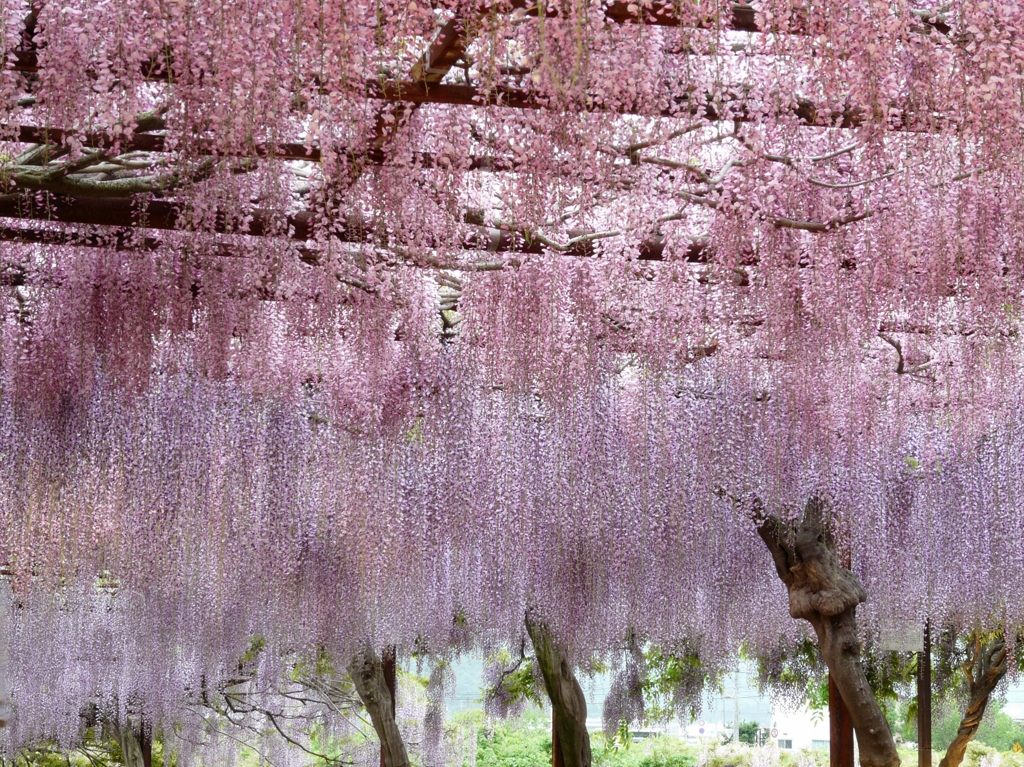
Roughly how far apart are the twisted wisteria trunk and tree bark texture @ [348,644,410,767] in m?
2.99

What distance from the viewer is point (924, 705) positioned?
8.69 meters

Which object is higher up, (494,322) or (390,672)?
(494,322)

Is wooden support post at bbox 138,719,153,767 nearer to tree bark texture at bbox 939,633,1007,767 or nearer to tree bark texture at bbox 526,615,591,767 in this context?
tree bark texture at bbox 526,615,591,767

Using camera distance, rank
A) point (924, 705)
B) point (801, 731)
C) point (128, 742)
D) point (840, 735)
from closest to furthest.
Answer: point (840, 735) < point (924, 705) < point (128, 742) < point (801, 731)

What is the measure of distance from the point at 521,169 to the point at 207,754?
314 inches

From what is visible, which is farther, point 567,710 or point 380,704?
point 380,704

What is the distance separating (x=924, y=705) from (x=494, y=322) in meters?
5.08

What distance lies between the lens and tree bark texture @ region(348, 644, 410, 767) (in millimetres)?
8352

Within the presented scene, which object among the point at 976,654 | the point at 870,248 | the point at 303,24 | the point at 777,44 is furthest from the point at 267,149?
the point at 976,654

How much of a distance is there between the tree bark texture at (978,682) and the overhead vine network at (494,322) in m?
1.75

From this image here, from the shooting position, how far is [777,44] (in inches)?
135

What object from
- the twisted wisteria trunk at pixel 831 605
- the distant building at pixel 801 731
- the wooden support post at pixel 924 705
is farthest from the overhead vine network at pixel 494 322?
the distant building at pixel 801 731

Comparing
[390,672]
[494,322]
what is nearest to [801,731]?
[390,672]

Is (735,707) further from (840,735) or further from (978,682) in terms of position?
(840,735)
